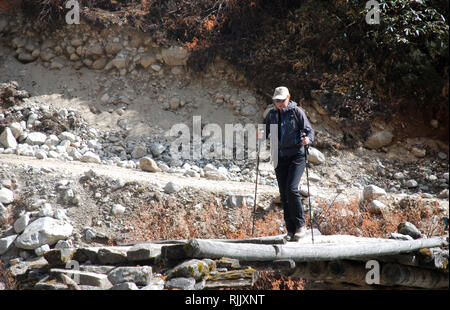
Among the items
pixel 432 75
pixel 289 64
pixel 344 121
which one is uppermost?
pixel 289 64

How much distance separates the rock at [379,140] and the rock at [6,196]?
28.3 feet

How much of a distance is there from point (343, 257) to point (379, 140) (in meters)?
6.62

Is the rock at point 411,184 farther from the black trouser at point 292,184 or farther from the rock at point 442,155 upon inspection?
the black trouser at point 292,184

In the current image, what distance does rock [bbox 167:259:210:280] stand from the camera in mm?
5078

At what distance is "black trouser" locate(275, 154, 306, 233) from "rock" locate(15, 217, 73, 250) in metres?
4.03

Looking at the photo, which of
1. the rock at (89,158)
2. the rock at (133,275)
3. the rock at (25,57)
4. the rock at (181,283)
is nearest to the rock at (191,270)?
the rock at (181,283)

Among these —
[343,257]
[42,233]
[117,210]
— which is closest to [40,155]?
[117,210]

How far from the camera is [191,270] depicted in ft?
16.7

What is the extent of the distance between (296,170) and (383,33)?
6689 mm

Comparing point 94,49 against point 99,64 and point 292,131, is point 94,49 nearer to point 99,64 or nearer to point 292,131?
point 99,64

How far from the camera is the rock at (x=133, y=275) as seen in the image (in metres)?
5.04

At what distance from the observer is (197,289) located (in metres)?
4.97

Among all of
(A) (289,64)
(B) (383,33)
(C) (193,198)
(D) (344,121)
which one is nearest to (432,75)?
(B) (383,33)

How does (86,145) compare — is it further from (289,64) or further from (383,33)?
(383,33)
